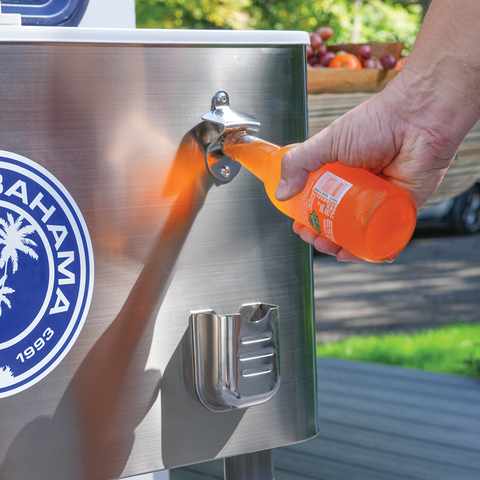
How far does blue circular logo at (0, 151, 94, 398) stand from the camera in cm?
79

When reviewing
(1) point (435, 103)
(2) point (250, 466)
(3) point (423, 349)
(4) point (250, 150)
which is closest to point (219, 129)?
(4) point (250, 150)

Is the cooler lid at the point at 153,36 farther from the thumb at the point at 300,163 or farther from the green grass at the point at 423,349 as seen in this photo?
the green grass at the point at 423,349

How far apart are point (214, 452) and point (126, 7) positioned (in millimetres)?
908

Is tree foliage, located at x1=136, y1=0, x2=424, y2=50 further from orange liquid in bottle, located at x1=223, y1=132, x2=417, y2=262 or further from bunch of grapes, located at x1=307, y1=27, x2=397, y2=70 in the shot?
orange liquid in bottle, located at x1=223, y1=132, x2=417, y2=262

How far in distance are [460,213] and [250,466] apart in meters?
5.85

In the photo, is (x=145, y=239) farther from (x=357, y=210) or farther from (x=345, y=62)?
(x=345, y=62)

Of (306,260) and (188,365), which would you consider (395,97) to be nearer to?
(306,260)

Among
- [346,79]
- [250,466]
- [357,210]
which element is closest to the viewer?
[357,210]

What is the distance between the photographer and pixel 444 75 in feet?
2.79

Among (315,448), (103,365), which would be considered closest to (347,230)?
(103,365)

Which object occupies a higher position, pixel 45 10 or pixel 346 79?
pixel 45 10

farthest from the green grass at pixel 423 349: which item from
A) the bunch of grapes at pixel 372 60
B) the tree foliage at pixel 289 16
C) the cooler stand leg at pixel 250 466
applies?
the tree foliage at pixel 289 16

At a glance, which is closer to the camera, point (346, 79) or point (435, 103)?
point (435, 103)

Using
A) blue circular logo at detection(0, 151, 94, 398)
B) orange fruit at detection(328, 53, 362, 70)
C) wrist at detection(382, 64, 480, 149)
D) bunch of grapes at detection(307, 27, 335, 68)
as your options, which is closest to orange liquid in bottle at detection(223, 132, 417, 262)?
wrist at detection(382, 64, 480, 149)
